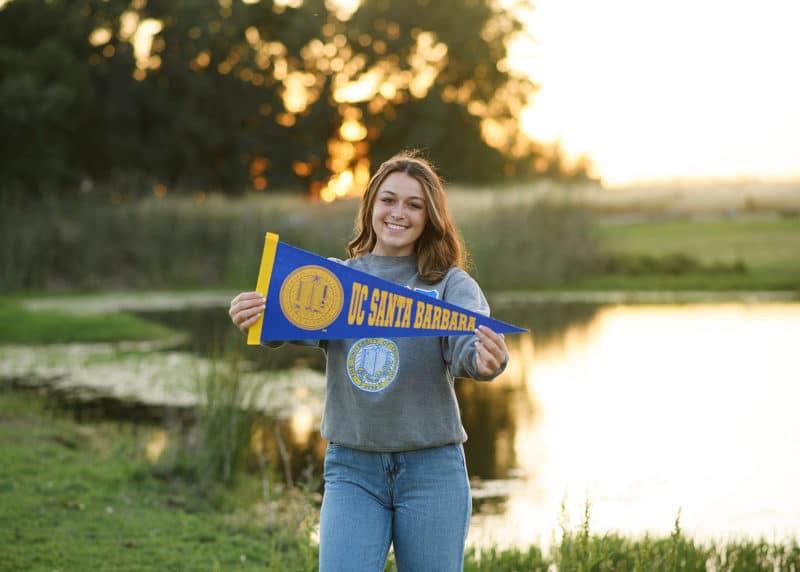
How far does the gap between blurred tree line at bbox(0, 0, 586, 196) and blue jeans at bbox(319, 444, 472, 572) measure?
26767 mm

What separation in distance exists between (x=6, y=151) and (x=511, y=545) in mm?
26103

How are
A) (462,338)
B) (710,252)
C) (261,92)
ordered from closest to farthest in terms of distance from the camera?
(462,338) < (710,252) < (261,92)

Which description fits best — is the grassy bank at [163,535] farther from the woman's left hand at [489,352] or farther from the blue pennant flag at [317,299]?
the blue pennant flag at [317,299]

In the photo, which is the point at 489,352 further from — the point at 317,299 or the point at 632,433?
the point at 632,433

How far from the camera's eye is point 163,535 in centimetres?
482

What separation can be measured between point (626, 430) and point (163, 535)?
3.98 m

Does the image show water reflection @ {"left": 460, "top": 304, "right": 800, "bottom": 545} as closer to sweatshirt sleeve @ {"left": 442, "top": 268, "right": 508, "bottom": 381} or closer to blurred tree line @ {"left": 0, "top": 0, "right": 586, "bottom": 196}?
sweatshirt sleeve @ {"left": 442, "top": 268, "right": 508, "bottom": 381}

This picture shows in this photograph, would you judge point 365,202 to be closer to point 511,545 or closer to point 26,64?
point 511,545

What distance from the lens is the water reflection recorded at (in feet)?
18.0

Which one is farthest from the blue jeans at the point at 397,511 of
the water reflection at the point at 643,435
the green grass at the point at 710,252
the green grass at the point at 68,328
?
the green grass at the point at 710,252

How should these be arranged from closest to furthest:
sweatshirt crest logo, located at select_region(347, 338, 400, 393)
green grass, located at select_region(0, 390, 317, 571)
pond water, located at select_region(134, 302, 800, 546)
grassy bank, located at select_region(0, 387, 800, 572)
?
1. sweatshirt crest logo, located at select_region(347, 338, 400, 393)
2. grassy bank, located at select_region(0, 387, 800, 572)
3. green grass, located at select_region(0, 390, 317, 571)
4. pond water, located at select_region(134, 302, 800, 546)

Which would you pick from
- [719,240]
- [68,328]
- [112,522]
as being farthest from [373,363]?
[719,240]

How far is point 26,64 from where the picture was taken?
2694 centimetres

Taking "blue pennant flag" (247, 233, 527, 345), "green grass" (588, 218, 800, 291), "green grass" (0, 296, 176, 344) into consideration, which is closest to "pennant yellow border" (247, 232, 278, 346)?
"blue pennant flag" (247, 233, 527, 345)
